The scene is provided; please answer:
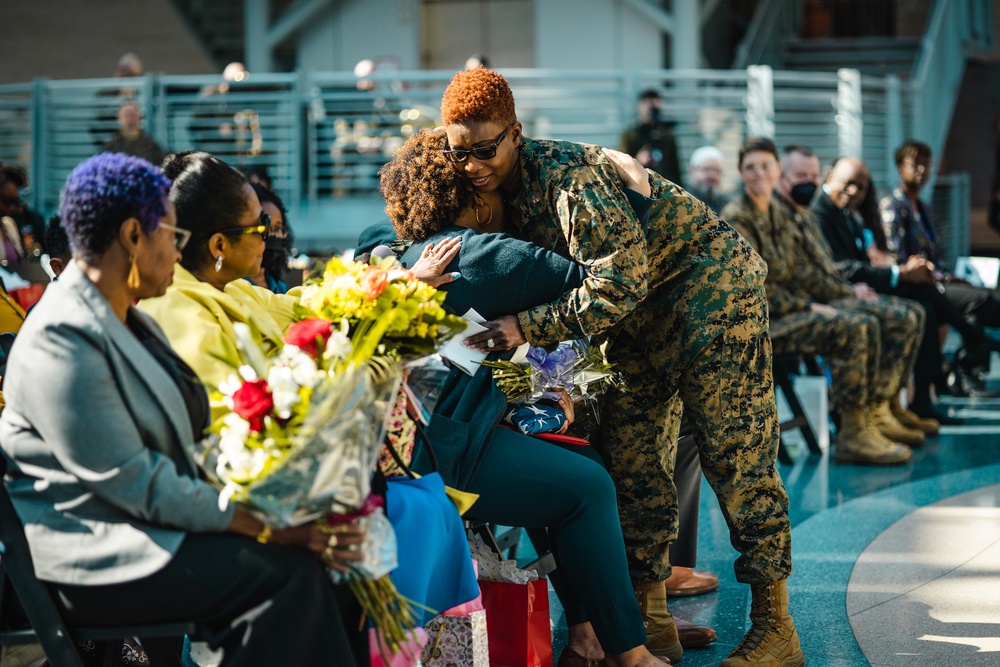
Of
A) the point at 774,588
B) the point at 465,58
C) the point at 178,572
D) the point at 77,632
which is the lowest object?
the point at 774,588

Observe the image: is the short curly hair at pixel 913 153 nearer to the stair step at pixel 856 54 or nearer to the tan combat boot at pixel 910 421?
the tan combat boot at pixel 910 421

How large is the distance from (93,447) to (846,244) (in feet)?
21.1

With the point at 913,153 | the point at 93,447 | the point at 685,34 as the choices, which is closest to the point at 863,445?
the point at 913,153

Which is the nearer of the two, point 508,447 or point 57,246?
point 508,447

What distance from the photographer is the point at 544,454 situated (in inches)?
124

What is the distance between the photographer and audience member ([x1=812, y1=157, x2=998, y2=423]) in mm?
7691

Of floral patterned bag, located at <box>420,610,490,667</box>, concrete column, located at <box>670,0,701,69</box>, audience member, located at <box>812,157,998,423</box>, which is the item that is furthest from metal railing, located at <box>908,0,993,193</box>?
floral patterned bag, located at <box>420,610,490,667</box>

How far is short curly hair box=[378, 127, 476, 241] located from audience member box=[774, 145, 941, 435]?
13.0ft

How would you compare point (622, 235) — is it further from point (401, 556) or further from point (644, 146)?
point (644, 146)

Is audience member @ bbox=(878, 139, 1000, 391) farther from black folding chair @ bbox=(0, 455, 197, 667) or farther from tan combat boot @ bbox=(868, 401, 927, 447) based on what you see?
black folding chair @ bbox=(0, 455, 197, 667)

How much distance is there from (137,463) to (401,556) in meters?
0.64

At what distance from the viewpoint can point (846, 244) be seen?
7.75 metres

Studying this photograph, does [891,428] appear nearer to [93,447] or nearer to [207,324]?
[207,324]

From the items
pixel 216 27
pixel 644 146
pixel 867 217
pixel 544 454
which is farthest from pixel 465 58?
pixel 544 454
